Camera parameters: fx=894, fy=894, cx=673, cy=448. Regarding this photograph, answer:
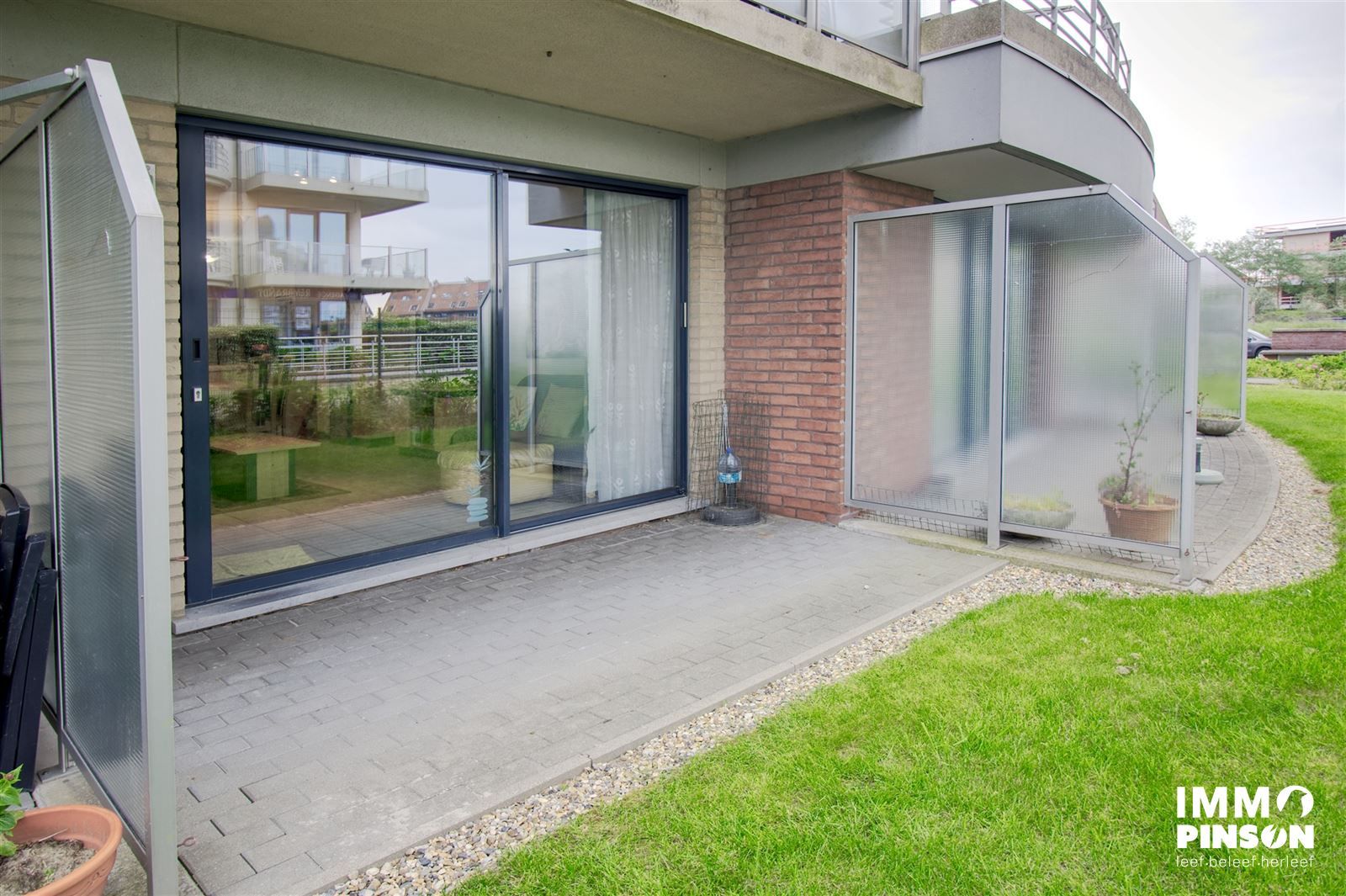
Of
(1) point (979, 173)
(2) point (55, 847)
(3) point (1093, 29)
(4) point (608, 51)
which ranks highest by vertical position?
(3) point (1093, 29)

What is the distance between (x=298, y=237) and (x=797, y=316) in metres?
3.77

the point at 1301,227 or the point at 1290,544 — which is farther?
the point at 1301,227

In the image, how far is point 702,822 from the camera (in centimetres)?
274

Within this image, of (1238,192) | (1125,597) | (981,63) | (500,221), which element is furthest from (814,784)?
(1238,192)

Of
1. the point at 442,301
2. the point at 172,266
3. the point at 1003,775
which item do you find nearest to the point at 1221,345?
the point at 442,301

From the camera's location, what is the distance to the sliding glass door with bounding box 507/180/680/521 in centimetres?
632

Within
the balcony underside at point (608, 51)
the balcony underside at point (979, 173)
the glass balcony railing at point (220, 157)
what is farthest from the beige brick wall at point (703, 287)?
the glass balcony railing at point (220, 157)

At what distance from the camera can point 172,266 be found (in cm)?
448

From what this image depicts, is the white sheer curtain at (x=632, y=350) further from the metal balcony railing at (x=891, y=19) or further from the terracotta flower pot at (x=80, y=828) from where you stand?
the terracotta flower pot at (x=80, y=828)

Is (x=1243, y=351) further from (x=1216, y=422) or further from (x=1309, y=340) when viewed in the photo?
(x=1309, y=340)

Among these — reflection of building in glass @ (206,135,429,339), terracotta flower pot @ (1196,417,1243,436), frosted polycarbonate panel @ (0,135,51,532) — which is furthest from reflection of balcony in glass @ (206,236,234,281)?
terracotta flower pot @ (1196,417,1243,436)

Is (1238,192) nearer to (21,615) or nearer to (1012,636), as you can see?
(1012,636)

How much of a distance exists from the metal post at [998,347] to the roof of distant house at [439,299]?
3407 millimetres

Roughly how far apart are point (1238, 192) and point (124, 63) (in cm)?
4809
